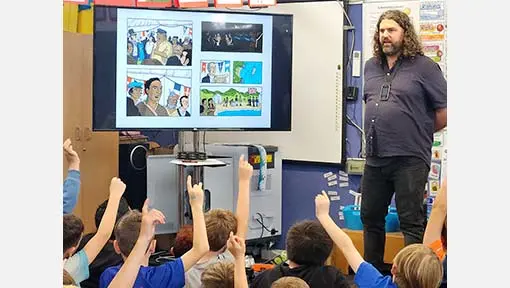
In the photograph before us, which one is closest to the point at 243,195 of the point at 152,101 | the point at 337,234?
the point at 337,234

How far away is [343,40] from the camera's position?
5.07 metres

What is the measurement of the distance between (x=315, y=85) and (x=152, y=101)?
1.52m

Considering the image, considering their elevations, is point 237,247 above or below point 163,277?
above

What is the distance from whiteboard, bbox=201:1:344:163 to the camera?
5137mm

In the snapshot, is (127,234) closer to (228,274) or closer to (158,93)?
(228,274)

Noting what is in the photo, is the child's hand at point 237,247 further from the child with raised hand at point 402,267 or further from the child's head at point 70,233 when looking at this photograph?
the child's head at point 70,233

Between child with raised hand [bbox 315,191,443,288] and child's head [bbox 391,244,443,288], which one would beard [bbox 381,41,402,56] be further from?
child's head [bbox 391,244,443,288]

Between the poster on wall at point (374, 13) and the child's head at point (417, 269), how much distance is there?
3003mm

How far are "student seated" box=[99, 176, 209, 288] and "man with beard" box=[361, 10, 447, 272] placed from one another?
131cm

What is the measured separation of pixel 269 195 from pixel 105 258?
2292mm

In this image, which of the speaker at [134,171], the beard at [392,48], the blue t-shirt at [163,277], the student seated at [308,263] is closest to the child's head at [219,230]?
the student seated at [308,263]

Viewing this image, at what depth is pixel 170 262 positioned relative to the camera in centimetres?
243

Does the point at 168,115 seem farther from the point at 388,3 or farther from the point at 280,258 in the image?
the point at 388,3

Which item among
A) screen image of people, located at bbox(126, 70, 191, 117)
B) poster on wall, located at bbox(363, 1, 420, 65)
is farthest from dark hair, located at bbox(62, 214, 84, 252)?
poster on wall, located at bbox(363, 1, 420, 65)
